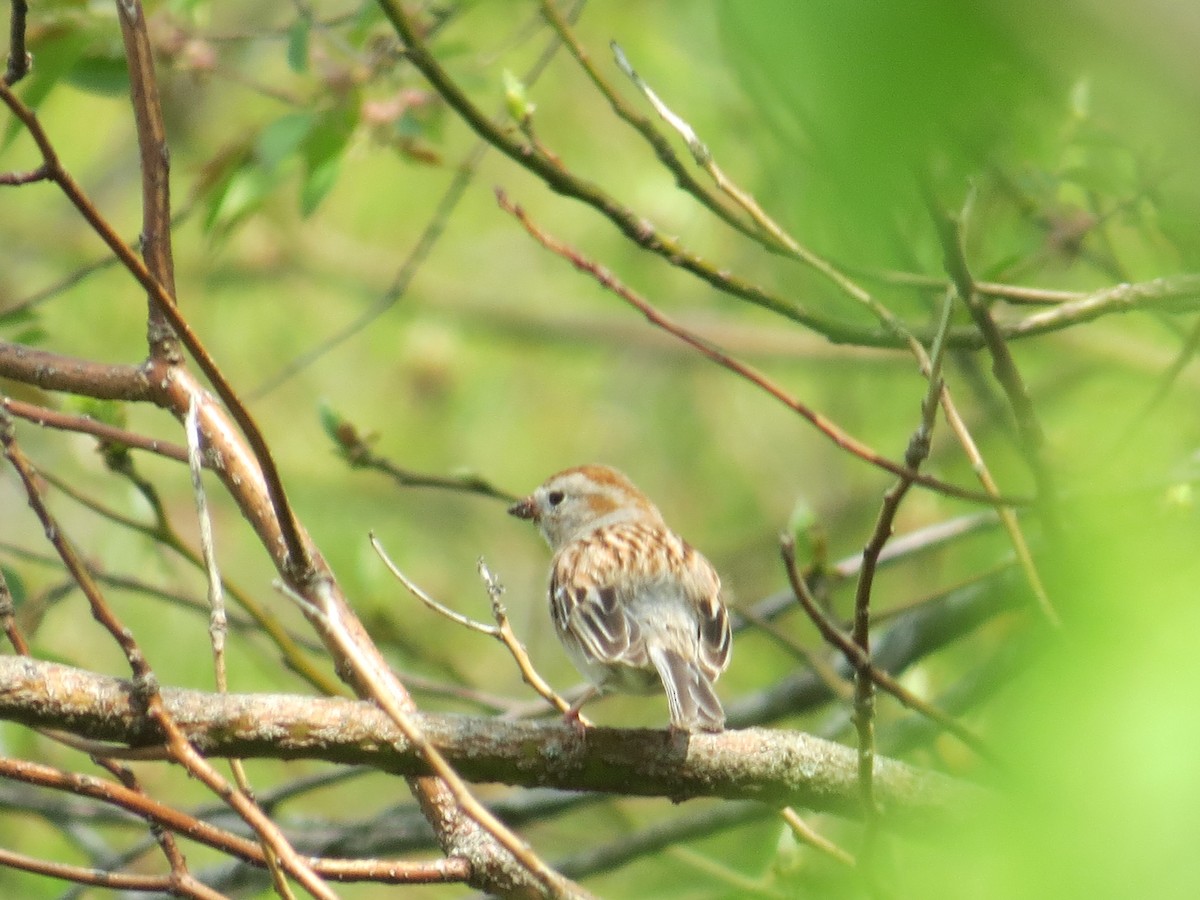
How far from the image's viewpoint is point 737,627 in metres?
4.38

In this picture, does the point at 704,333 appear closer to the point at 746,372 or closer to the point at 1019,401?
the point at 746,372

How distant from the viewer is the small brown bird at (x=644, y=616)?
9.91 feet

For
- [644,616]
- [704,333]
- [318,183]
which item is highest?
[704,333]

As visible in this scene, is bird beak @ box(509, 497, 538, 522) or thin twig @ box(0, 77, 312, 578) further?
bird beak @ box(509, 497, 538, 522)

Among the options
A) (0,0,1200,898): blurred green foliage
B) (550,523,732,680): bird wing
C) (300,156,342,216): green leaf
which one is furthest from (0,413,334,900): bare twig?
(550,523,732,680): bird wing

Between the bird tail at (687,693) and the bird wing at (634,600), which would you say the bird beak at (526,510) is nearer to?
the bird wing at (634,600)

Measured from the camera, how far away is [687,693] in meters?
2.85

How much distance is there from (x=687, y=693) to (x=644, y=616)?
452 mm

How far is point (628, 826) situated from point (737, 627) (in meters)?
1.29

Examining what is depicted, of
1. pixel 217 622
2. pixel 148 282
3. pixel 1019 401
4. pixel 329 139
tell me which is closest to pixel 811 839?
pixel 1019 401

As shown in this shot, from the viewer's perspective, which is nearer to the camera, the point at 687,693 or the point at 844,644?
the point at 844,644

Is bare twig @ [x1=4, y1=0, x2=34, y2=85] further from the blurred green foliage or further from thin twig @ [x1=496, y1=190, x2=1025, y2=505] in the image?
thin twig @ [x1=496, y1=190, x2=1025, y2=505]

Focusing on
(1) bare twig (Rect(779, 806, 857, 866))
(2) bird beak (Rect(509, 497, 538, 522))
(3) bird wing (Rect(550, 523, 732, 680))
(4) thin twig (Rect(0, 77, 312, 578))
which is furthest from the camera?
(2) bird beak (Rect(509, 497, 538, 522))

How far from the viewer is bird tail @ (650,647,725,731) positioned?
263 centimetres
